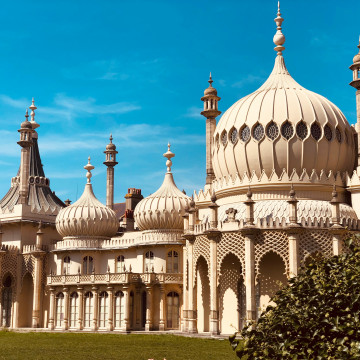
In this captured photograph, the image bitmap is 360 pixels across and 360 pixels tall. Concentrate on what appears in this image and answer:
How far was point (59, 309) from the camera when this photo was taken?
4281 cm

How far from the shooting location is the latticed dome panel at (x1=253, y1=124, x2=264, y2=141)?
36.2m

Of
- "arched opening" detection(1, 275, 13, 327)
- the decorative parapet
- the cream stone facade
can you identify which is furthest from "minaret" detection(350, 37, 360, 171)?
"arched opening" detection(1, 275, 13, 327)

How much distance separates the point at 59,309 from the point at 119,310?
5013 millimetres

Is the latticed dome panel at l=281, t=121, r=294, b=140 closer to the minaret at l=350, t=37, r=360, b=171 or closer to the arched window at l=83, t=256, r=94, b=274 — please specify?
the minaret at l=350, t=37, r=360, b=171

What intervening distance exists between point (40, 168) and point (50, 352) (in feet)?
94.5

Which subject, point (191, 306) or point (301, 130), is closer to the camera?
point (191, 306)

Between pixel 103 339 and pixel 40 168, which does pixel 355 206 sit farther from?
pixel 40 168

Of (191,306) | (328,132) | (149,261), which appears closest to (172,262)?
(149,261)

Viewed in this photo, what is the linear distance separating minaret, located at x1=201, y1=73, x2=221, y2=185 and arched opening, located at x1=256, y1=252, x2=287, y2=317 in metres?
8.63

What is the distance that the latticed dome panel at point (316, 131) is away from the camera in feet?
119

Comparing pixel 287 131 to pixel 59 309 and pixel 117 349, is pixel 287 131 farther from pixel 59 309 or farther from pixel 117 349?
pixel 59 309

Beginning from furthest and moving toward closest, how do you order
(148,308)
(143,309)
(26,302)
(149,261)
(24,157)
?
1. (24,157)
2. (26,302)
3. (149,261)
4. (143,309)
5. (148,308)

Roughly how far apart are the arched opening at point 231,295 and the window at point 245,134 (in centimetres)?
657

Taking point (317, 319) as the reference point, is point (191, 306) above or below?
below
